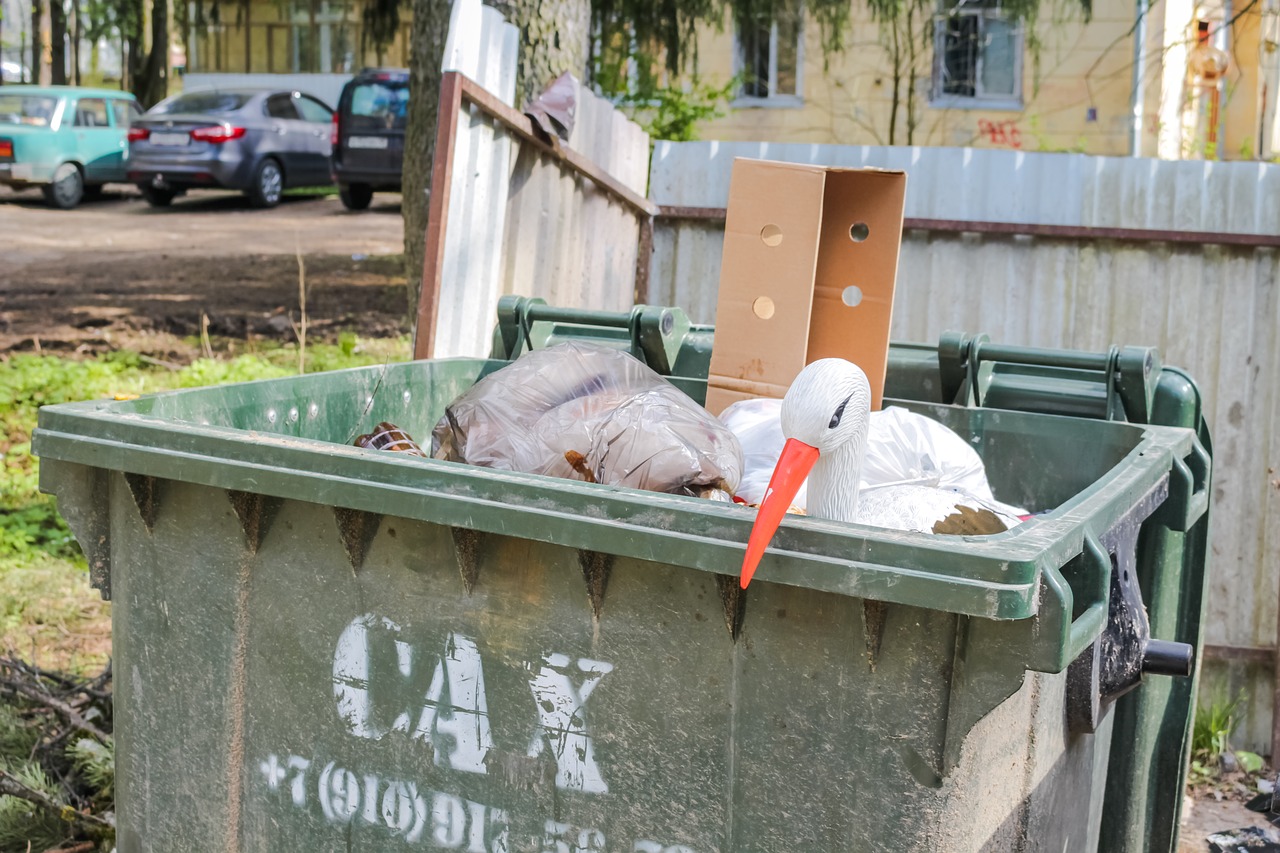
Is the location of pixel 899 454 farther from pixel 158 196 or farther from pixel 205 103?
pixel 158 196

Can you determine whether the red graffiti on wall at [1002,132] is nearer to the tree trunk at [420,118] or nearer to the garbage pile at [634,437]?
the tree trunk at [420,118]

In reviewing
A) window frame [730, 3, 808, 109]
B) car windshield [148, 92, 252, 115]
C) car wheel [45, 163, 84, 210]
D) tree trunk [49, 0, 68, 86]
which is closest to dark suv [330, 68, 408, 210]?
car windshield [148, 92, 252, 115]

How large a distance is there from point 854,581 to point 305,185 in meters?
17.2

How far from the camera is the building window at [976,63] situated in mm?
14547

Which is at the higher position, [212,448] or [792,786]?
[212,448]

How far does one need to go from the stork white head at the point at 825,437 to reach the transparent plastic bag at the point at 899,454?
0.41 meters

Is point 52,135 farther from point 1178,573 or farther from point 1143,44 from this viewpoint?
point 1178,573

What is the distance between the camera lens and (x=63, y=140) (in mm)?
17031

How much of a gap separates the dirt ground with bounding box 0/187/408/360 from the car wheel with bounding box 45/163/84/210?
0.26 metres

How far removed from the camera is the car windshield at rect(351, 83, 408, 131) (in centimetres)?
1573

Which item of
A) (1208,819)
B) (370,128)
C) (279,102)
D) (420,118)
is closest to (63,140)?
(279,102)

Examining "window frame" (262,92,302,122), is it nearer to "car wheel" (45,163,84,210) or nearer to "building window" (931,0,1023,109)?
"car wheel" (45,163,84,210)

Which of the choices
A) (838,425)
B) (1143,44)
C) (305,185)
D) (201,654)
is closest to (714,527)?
(838,425)

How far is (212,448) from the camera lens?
202 cm
